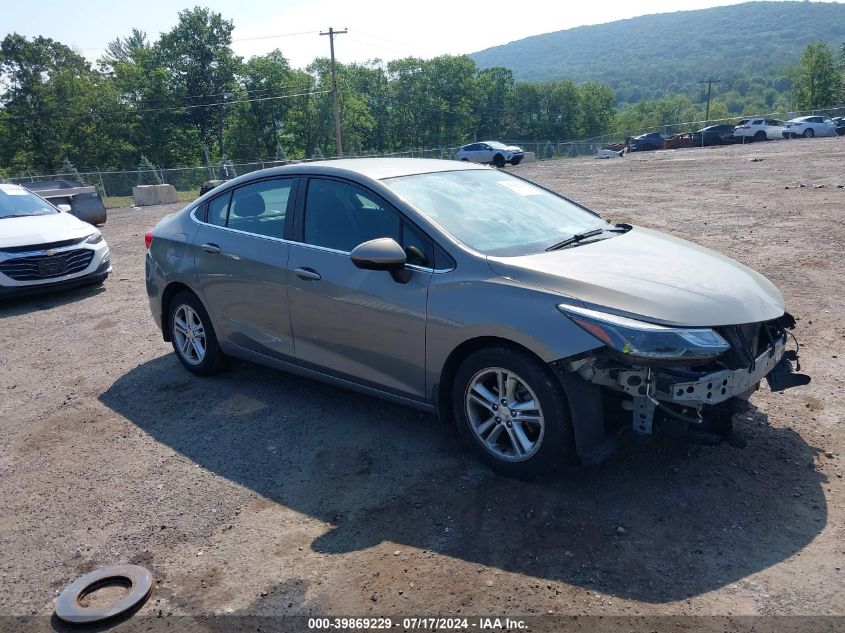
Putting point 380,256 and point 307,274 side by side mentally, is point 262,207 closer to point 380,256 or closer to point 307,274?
point 307,274

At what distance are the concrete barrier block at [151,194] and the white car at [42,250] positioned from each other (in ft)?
63.5

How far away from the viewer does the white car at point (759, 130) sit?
44.6m

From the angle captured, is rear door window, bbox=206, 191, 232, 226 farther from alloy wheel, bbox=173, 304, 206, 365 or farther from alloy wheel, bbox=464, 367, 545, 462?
alloy wheel, bbox=464, 367, 545, 462

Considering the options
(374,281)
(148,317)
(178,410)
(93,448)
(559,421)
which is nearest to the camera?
(559,421)

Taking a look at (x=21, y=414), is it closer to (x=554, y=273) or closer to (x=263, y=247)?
(x=263, y=247)

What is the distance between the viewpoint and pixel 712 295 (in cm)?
371

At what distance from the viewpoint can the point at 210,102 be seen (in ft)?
242

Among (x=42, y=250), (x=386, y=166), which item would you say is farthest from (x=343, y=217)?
(x=42, y=250)

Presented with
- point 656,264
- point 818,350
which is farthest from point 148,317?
point 818,350

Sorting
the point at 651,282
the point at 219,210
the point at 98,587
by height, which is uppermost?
the point at 219,210

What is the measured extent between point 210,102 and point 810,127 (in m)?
56.6

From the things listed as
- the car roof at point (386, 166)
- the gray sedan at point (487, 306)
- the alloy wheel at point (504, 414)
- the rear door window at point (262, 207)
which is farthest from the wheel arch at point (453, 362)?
the rear door window at point (262, 207)

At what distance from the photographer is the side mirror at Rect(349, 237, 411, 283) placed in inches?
159

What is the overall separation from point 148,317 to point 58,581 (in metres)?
5.44
